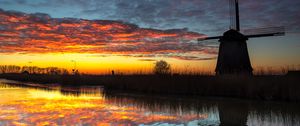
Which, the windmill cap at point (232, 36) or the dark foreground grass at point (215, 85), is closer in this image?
the dark foreground grass at point (215, 85)

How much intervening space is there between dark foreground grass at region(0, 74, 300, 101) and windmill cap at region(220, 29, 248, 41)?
7441 mm

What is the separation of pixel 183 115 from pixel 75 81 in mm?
22536

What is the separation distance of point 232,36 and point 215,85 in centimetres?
879

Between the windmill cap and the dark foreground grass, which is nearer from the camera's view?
the dark foreground grass

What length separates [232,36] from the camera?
23.4 meters

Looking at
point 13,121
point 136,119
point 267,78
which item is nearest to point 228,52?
point 267,78

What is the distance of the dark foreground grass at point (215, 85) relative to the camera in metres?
13.0

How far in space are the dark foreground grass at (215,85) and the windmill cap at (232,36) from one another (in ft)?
24.4

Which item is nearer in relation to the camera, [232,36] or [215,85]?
[215,85]

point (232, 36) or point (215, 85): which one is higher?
point (232, 36)

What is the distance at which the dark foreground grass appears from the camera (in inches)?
510

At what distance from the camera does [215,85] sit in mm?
15641

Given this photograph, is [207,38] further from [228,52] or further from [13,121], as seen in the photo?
[13,121]

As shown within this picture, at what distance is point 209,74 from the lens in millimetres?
17906
